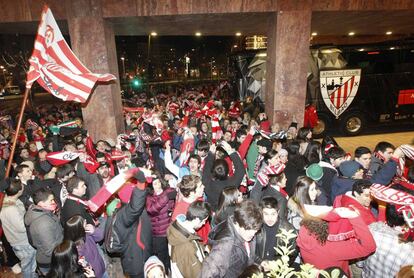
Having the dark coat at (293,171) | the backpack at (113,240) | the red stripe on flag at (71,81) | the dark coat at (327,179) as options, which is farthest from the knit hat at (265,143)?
the red stripe on flag at (71,81)

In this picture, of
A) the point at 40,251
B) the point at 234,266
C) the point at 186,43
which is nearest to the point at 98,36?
the point at 40,251

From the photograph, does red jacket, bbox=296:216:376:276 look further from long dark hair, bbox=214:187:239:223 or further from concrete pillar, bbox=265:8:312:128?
concrete pillar, bbox=265:8:312:128

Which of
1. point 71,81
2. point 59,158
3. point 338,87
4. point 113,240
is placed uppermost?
point 71,81

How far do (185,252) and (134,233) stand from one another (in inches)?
35.8

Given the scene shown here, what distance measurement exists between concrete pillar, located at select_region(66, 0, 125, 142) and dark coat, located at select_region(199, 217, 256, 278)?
230 inches

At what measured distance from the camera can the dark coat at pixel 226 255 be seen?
8.23 feet

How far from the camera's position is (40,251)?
3.58 m

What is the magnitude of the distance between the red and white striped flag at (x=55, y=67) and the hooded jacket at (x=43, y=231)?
2.38 meters

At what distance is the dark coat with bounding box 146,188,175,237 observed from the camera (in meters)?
3.88

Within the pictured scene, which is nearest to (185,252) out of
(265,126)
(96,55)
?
(265,126)

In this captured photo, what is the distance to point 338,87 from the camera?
40.3ft

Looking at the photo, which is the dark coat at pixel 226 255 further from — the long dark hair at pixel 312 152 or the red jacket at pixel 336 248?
the long dark hair at pixel 312 152

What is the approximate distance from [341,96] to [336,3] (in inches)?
228

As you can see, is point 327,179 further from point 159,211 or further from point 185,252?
point 185,252
